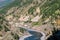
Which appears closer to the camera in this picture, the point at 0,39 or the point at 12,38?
the point at 0,39

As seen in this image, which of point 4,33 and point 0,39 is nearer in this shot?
point 0,39
